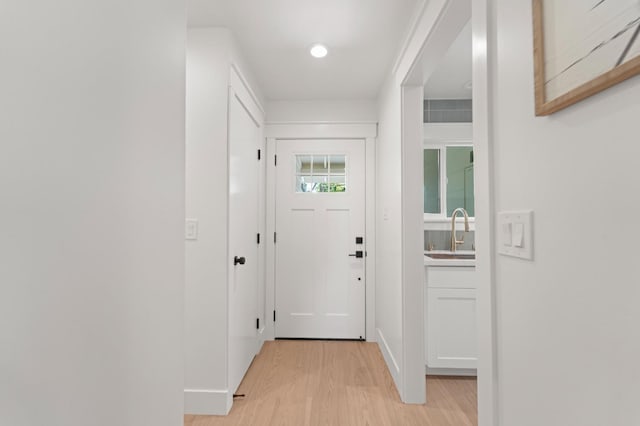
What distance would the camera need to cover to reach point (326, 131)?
11.2 ft

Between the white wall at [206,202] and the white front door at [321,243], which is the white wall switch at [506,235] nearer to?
the white wall at [206,202]

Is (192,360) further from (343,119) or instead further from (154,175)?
(343,119)

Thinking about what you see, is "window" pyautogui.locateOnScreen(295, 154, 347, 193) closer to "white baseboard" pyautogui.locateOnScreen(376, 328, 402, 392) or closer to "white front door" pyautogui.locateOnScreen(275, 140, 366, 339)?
"white front door" pyautogui.locateOnScreen(275, 140, 366, 339)

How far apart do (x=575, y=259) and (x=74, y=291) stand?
1028 mm

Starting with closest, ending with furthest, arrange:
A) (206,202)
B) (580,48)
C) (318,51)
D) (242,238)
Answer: (580,48) < (206,202) < (318,51) < (242,238)

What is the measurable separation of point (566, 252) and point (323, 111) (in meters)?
3.00

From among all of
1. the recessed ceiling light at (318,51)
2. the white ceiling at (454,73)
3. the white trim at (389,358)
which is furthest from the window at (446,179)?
the recessed ceiling light at (318,51)

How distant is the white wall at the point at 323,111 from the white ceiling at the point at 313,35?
11.9 inches

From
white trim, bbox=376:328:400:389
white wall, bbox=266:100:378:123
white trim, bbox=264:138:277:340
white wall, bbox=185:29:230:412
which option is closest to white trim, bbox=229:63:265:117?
white wall, bbox=185:29:230:412

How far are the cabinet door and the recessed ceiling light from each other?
76.9 inches

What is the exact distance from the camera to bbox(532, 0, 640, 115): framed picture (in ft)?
1.83

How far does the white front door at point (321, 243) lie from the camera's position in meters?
3.41

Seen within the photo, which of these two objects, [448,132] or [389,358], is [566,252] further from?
[448,132]

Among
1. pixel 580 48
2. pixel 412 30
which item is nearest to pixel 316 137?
pixel 412 30
